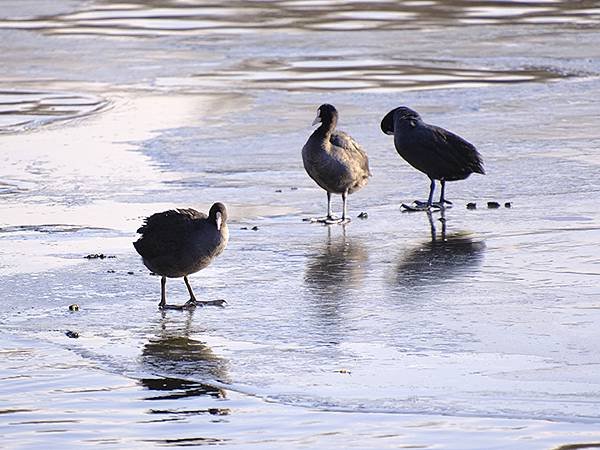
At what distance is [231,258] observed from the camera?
1140cm

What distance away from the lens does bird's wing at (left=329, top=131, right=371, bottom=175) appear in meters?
13.4

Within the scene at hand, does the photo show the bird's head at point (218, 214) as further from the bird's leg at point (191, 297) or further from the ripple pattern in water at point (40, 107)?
the ripple pattern in water at point (40, 107)

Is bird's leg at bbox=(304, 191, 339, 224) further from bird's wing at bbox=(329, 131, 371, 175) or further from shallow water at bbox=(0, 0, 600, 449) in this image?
bird's wing at bbox=(329, 131, 371, 175)

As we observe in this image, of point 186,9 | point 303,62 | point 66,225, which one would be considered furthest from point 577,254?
point 186,9

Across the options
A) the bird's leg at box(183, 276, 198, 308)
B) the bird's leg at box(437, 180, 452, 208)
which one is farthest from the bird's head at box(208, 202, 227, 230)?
the bird's leg at box(437, 180, 452, 208)

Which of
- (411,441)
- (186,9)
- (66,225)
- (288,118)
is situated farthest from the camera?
(186,9)

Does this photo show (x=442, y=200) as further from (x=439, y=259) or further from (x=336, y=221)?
(x=439, y=259)

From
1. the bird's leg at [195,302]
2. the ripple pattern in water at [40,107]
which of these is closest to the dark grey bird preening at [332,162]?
the bird's leg at [195,302]

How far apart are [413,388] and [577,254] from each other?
3648 millimetres

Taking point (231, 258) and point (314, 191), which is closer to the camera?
point (231, 258)

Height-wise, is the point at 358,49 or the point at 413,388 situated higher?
the point at 358,49

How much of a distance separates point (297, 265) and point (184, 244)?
149 centimetres

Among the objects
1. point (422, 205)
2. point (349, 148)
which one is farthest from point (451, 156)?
point (349, 148)

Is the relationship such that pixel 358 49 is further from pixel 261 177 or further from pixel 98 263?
pixel 98 263
